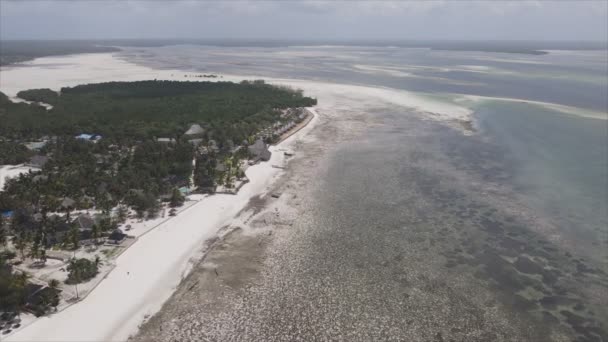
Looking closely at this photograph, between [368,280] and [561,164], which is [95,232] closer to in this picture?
[368,280]

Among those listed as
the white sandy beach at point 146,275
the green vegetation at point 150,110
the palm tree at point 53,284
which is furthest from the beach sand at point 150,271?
the green vegetation at point 150,110

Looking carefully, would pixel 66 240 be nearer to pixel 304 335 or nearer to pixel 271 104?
pixel 304 335

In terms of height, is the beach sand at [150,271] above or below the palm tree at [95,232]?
below

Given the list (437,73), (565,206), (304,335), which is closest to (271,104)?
(565,206)

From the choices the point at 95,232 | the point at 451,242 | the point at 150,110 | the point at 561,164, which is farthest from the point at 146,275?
the point at 150,110

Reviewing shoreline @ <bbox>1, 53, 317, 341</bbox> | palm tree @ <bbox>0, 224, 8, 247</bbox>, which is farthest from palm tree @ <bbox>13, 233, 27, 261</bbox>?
shoreline @ <bbox>1, 53, 317, 341</bbox>

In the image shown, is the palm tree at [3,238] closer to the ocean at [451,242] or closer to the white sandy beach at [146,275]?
the white sandy beach at [146,275]
